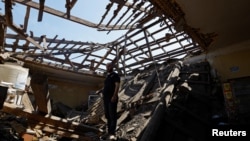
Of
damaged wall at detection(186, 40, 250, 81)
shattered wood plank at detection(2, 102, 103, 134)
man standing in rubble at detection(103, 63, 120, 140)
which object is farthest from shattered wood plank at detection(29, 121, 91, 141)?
damaged wall at detection(186, 40, 250, 81)

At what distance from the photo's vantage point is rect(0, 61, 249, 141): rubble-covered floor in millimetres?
4841

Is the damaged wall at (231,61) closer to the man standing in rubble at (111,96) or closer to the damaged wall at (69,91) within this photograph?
the man standing in rubble at (111,96)

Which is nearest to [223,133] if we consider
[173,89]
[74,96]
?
[173,89]

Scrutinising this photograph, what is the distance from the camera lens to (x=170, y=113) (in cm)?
549

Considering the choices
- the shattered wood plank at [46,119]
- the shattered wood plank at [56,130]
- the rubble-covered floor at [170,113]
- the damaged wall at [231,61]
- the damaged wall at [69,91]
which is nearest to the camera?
the shattered wood plank at [46,119]

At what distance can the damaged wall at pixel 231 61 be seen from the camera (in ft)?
18.7

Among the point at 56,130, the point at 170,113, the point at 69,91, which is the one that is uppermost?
the point at 69,91

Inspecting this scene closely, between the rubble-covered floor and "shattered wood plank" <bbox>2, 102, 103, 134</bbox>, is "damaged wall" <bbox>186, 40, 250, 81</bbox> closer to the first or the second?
the rubble-covered floor

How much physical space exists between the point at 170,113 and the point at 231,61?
6.94 feet

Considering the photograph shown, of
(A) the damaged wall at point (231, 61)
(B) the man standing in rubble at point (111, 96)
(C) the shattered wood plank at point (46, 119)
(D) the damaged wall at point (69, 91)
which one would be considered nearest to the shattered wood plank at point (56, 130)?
(C) the shattered wood plank at point (46, 119)

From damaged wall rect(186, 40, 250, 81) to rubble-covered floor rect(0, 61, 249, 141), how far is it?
11.2 inches

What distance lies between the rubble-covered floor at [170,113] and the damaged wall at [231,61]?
284 millimetres

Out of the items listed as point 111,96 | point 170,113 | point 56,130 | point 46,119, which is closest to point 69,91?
point 111,96

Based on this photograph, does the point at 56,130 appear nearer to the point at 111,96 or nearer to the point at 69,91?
the point at 111,96
